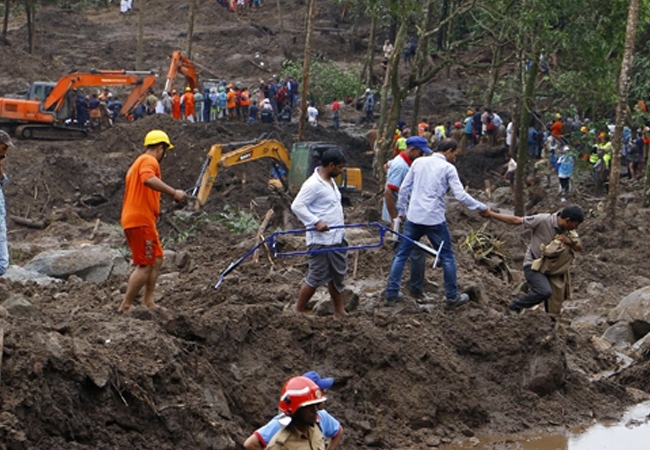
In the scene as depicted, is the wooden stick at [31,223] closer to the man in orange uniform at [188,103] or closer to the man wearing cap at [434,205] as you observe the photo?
the man wearing cap at [434,205]

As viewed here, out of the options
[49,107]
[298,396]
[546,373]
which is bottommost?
[49,107]

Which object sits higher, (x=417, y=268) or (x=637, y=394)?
(x=417, y=268)

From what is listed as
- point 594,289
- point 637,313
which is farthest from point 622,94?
point 637,313

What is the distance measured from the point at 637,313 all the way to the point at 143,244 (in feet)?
21.0

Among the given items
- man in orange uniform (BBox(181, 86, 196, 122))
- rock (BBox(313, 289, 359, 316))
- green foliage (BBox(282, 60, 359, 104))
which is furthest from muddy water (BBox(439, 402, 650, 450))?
green foliage (BBox(282, 60, 359, 104))

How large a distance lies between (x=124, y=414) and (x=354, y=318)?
3036 mm

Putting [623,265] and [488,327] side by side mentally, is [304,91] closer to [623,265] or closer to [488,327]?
[623,265]

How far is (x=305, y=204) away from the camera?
10.3m

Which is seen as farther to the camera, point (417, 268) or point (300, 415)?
point (417, 268)

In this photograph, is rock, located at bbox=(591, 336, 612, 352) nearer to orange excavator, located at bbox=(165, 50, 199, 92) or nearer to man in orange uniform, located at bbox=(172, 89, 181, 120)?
orange excavator, located at bbox=(165, 50, 199, 92)

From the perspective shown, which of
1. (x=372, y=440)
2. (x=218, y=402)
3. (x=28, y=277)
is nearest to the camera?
(x=218, y=402)

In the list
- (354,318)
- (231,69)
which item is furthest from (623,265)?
(231,69)

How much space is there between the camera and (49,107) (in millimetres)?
33188

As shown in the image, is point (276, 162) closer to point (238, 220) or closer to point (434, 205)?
point (238, 220)
